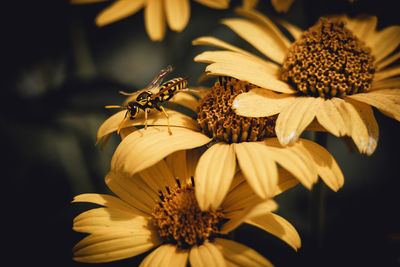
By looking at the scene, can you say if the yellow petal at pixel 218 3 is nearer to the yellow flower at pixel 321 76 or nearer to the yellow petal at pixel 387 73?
the yellow flower at pixel 321 76

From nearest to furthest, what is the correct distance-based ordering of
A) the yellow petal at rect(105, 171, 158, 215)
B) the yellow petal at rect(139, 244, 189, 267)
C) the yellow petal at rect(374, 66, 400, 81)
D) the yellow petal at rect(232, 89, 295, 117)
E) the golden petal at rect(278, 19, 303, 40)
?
1. the yellow petal at rect(139, 244, 189, 267)
2. the yellow petal at rect(232, 89, 295, 117)
3. the yellow petal at rect(105, 171, 158, 215)
4. the yellow petal at rect(374, 66, 400, 81)
5. the golden petal at rect(278, 19, 303, 40)

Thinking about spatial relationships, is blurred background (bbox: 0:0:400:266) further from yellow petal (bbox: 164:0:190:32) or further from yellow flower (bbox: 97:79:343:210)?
yellow flower (bbox: 97:79:343:210)

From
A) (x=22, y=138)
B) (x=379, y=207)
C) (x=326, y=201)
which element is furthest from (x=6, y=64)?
(x=379, y=207)

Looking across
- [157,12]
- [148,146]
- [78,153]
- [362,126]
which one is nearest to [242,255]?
[148,146]

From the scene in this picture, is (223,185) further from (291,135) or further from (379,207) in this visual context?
(379,207)

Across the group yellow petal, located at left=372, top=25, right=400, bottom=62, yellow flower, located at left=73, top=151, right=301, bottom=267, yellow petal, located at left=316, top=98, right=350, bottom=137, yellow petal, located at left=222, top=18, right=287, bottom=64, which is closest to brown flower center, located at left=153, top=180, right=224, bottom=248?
yellow flower, located at left=73, top=151, right=301, bottom=267

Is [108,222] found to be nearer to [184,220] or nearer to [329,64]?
[184,220]

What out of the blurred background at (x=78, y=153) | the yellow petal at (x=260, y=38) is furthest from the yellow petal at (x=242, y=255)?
the yellow petal at (x=260, y=38)
